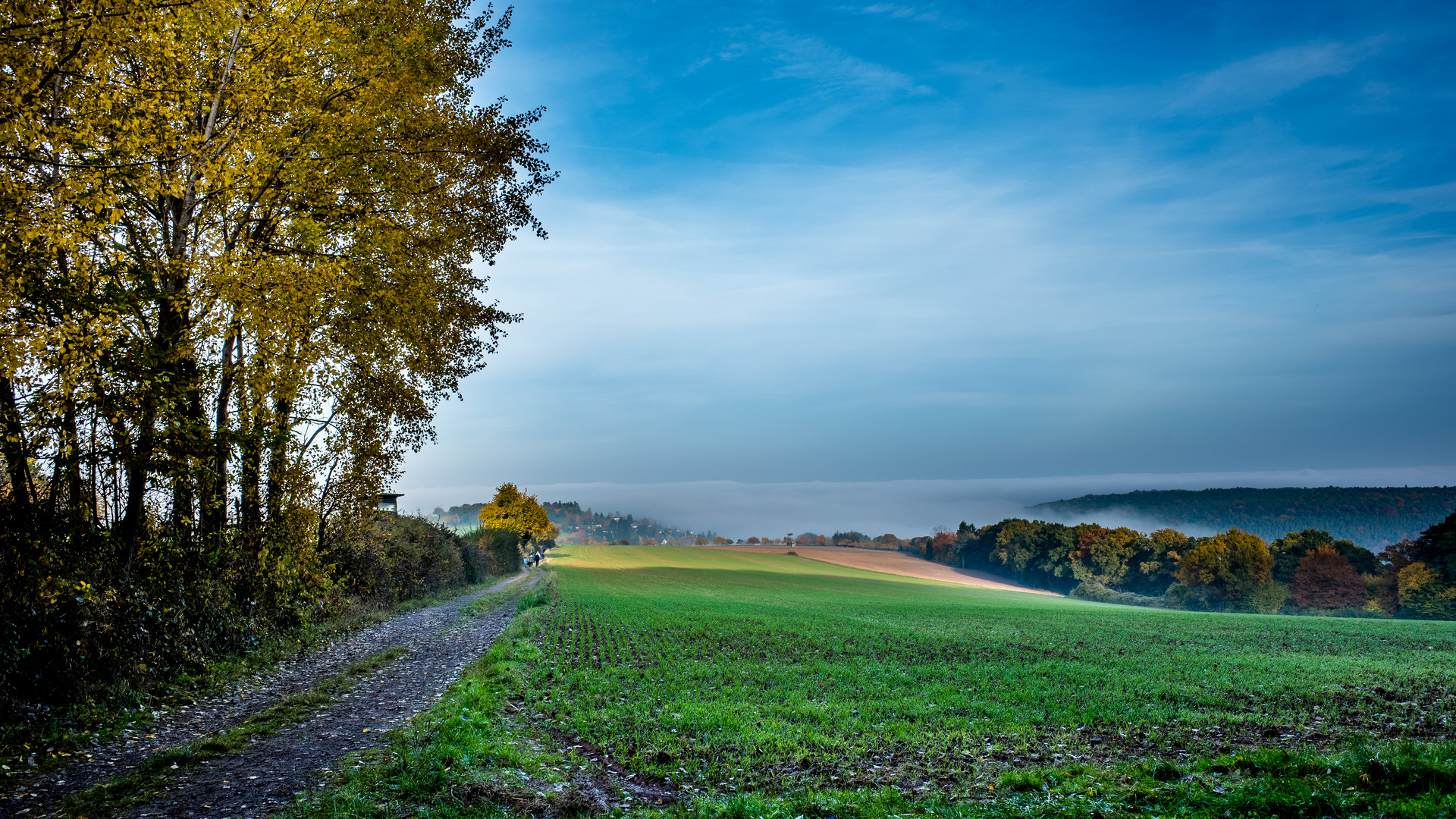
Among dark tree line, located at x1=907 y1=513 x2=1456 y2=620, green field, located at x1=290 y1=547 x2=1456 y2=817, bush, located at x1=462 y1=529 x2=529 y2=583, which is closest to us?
green field, located at x1=290 y1=547 x2=1456 y2=817

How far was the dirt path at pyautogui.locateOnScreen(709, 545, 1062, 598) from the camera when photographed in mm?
99812

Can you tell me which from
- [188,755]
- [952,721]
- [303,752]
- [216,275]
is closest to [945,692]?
[952,721]

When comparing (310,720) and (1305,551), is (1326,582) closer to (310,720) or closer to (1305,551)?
(1305,551)

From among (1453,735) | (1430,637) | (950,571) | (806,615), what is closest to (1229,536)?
(950,571)

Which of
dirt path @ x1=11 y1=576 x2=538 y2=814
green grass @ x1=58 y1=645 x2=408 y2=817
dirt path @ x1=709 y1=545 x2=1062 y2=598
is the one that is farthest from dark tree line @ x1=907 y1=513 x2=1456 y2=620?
green grass @ x1=58 y1=645 x2=408 y2=817

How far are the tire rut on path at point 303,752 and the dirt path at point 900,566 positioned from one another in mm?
87971

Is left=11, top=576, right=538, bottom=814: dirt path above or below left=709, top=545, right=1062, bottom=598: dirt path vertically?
above

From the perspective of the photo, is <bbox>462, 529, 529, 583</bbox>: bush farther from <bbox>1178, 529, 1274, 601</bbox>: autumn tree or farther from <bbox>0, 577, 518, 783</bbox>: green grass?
<bbox>1178, 529, 1274, 601</bbox>: autumn tree

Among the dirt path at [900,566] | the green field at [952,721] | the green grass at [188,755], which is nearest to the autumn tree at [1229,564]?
the dirt path at [900,566]

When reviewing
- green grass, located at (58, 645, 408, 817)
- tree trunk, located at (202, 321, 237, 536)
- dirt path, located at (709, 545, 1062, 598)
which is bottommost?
dirt path, located at (709, 545, 1062, 598)

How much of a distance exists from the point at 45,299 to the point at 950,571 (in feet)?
370

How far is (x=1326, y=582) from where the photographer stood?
2899 inches

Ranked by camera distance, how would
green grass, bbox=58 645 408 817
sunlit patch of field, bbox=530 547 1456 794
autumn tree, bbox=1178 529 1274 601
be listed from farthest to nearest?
autumn tree, bbox=1178 529 1274 601, sunlit patch of field, bbox=530 547 1456 794, green grass, bbox=58 645 408 817

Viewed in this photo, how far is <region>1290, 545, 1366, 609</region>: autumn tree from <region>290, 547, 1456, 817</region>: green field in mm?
52461
